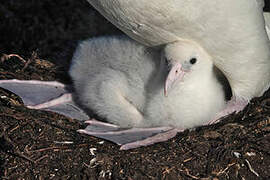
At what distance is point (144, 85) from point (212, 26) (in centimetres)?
63

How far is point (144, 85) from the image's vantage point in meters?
2.86

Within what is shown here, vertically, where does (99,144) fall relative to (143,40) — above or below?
below

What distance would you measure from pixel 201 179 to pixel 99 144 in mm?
622

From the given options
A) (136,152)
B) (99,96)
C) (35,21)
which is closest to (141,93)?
(99,96)

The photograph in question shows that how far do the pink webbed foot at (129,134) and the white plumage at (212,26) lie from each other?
0.46 m

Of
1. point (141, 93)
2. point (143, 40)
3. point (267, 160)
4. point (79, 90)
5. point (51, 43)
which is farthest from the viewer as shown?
point (51, 43)

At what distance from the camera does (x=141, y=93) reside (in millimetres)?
2877

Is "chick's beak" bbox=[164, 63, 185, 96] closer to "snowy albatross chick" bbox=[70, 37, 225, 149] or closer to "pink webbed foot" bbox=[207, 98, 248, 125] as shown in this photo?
"snowy albatross chick" bbox=[70, 37, 225, 149]

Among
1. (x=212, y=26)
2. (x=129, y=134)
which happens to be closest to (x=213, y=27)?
(x=212, y=26)

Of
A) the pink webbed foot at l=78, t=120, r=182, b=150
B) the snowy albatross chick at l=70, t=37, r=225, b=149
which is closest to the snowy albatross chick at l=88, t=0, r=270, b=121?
the snowy albatross chick at l=70, t=37, r=225, b=149

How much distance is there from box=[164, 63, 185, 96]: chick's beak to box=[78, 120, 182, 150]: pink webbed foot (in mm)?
257

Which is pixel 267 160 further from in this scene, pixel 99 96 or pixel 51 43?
pixel 51 43

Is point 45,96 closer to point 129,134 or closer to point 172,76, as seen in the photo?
point 129,134

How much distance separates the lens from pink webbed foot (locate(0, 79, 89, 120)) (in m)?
3.01
